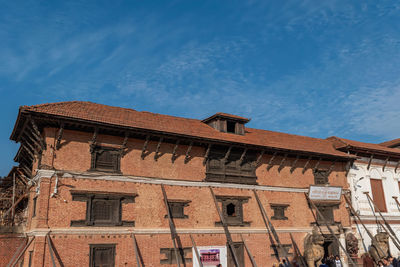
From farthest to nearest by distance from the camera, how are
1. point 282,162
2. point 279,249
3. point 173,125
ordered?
point 282,162 → point 279,249 → point 173,125

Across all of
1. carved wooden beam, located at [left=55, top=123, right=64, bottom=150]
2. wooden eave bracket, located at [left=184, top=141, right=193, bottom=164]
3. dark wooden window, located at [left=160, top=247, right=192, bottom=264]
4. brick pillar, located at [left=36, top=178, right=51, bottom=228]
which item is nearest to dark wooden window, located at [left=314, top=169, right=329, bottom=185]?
wooden eave bracket, located at [left=184, top=141, right=193, bottom=164]

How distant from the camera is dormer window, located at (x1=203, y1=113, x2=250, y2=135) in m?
24.9

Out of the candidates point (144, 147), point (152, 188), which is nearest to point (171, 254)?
point (152, 188)

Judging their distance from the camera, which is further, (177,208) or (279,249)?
(279,249)

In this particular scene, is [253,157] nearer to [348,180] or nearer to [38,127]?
[348,180]

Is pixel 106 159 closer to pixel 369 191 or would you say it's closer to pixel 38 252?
pixel 38 252

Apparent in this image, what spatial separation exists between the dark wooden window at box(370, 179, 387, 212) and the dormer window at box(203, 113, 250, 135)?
38.8 ft

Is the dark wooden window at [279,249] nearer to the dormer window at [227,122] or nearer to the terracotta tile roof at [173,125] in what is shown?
the terracotta tile roof at [173,125]

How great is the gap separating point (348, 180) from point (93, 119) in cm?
1936

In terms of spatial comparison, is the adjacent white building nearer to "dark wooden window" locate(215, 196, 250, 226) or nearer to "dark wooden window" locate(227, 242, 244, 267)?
"dark wooden window" locate(215, 196, 250, 226)

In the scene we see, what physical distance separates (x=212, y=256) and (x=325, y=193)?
9.82 metres

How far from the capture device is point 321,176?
26.9 metres

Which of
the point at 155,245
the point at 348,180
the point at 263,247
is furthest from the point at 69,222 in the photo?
the point at 348,180

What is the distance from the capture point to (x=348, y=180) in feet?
91.2
